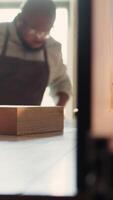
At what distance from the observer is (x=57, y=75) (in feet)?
5.71

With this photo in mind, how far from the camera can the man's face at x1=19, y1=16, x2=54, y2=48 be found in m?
1.57

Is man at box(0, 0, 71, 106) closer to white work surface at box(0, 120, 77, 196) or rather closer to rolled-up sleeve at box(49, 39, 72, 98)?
rolled-up sleeve at box(49, 39, 72, 98)

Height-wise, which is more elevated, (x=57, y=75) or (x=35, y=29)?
(x=35, y=29)

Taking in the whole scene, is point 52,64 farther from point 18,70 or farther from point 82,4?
point 82,4

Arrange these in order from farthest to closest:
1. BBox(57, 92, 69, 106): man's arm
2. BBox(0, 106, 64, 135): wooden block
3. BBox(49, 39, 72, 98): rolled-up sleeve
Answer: BBox(49, 39, 72, 98): rolled-up sleeve < BBox(57, 92, 69, 106): man's arm < BBox(0, 106, 64, 135): wooden block

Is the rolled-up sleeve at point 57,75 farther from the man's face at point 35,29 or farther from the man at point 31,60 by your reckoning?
the man's face at point 35,29

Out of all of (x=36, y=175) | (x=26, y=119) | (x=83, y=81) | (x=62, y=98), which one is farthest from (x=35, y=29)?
(x=83, y=81)

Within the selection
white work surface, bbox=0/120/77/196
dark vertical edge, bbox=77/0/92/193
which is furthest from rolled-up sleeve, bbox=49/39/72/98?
dark vertical edge, bbox=77/0/92/193

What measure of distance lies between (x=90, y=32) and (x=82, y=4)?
0.01m

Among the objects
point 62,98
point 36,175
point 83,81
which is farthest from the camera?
point 62,98

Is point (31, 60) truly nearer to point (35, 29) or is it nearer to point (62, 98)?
point (35, 29)

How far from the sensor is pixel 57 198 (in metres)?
0.24

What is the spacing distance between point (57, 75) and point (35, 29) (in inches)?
9.5

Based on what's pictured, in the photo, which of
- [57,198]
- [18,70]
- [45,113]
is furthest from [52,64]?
[57,198]
